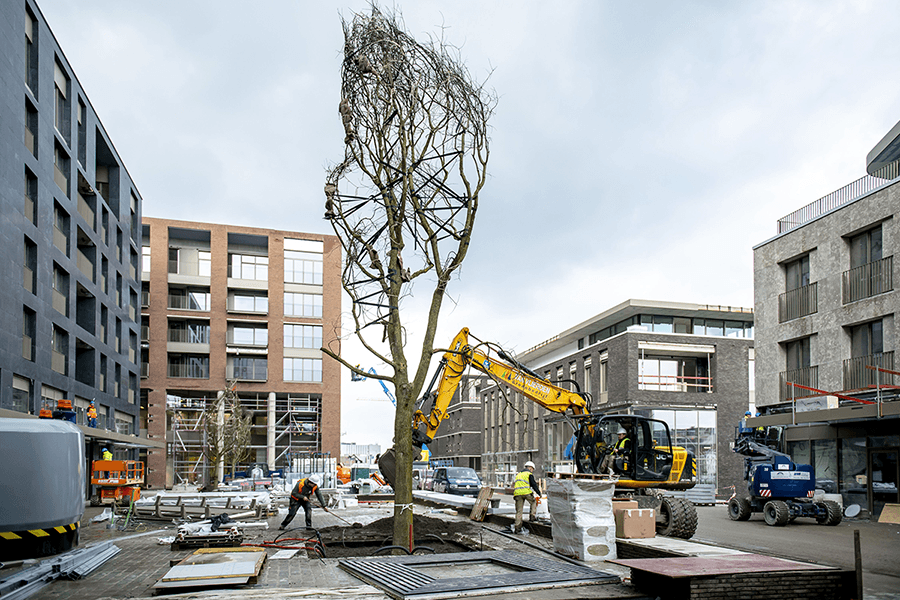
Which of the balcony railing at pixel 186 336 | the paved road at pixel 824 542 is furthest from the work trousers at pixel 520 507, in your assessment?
the balcony railing at pixel 186 336

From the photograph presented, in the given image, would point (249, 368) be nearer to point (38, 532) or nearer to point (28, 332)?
point (28, 332)

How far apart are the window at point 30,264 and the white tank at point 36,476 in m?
22.6

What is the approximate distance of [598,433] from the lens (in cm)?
1694

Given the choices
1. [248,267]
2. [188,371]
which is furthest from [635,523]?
[248,267]

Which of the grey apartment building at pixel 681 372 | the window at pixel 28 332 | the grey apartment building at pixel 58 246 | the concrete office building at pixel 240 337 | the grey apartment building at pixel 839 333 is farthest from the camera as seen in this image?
the concrete office building at pixel 240 337

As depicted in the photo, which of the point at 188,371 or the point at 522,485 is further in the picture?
the point at 188,371

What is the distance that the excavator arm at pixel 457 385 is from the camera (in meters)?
15.3

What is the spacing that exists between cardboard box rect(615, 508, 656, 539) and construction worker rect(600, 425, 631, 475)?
8.86 ft

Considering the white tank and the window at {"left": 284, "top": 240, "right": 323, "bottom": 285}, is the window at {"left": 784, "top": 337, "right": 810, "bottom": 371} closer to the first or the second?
the white tank

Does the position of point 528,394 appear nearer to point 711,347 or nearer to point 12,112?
point 12,112

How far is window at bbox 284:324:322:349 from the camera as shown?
6345 cm

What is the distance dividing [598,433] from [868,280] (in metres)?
13.4

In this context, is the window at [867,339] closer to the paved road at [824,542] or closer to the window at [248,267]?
the paved road at [824,542]

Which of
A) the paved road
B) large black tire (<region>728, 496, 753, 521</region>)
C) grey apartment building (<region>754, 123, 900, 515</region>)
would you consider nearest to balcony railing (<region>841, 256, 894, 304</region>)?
grey apartment building (<region>754, 123, 900, 515</region>)
